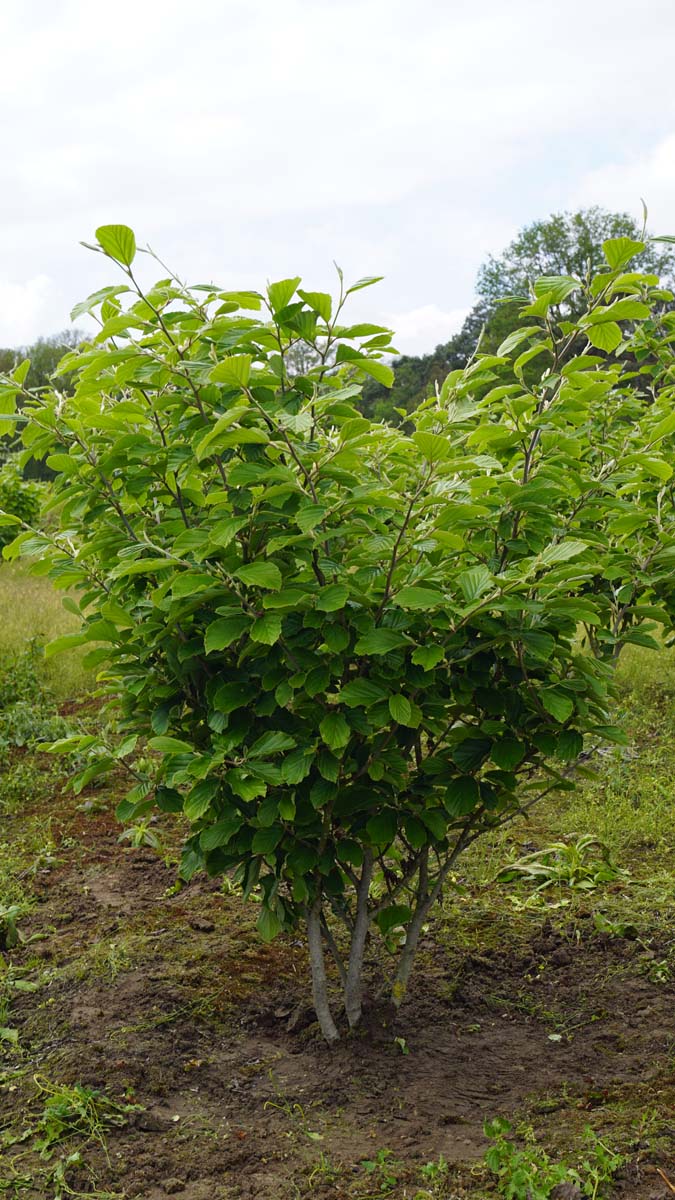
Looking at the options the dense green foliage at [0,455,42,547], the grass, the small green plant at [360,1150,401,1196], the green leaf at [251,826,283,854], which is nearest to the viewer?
the small green plant at [360,1150,401,1196]

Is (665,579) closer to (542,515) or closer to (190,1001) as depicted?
(542,515)

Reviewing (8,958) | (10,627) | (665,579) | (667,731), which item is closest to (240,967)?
(8,958)

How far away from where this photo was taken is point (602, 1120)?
7.68 ft

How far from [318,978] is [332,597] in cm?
129

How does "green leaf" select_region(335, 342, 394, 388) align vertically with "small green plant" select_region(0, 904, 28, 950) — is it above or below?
above

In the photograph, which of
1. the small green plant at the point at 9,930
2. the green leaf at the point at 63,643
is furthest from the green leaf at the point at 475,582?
the small green plant at the point at 9,930

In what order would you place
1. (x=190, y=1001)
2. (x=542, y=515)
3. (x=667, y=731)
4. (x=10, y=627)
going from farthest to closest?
(x=10, y=627), (x=667, y=731), (x=190, y=1001), (x=542, y=515)

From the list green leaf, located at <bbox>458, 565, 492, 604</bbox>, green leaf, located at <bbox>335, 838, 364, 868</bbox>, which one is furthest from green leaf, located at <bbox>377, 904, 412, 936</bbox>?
green leaf, located at <bbox>458, 565, 492, 604</bbox>

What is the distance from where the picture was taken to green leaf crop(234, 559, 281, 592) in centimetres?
205

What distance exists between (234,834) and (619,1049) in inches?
50.6

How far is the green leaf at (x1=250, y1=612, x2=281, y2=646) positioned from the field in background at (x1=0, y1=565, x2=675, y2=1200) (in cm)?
125

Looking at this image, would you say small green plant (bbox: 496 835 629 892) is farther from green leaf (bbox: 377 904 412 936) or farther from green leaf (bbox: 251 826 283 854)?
green leaf (bbox: 251 826 283 854)

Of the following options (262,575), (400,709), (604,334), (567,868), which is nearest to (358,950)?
(400,709)

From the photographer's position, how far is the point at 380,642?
216cm
